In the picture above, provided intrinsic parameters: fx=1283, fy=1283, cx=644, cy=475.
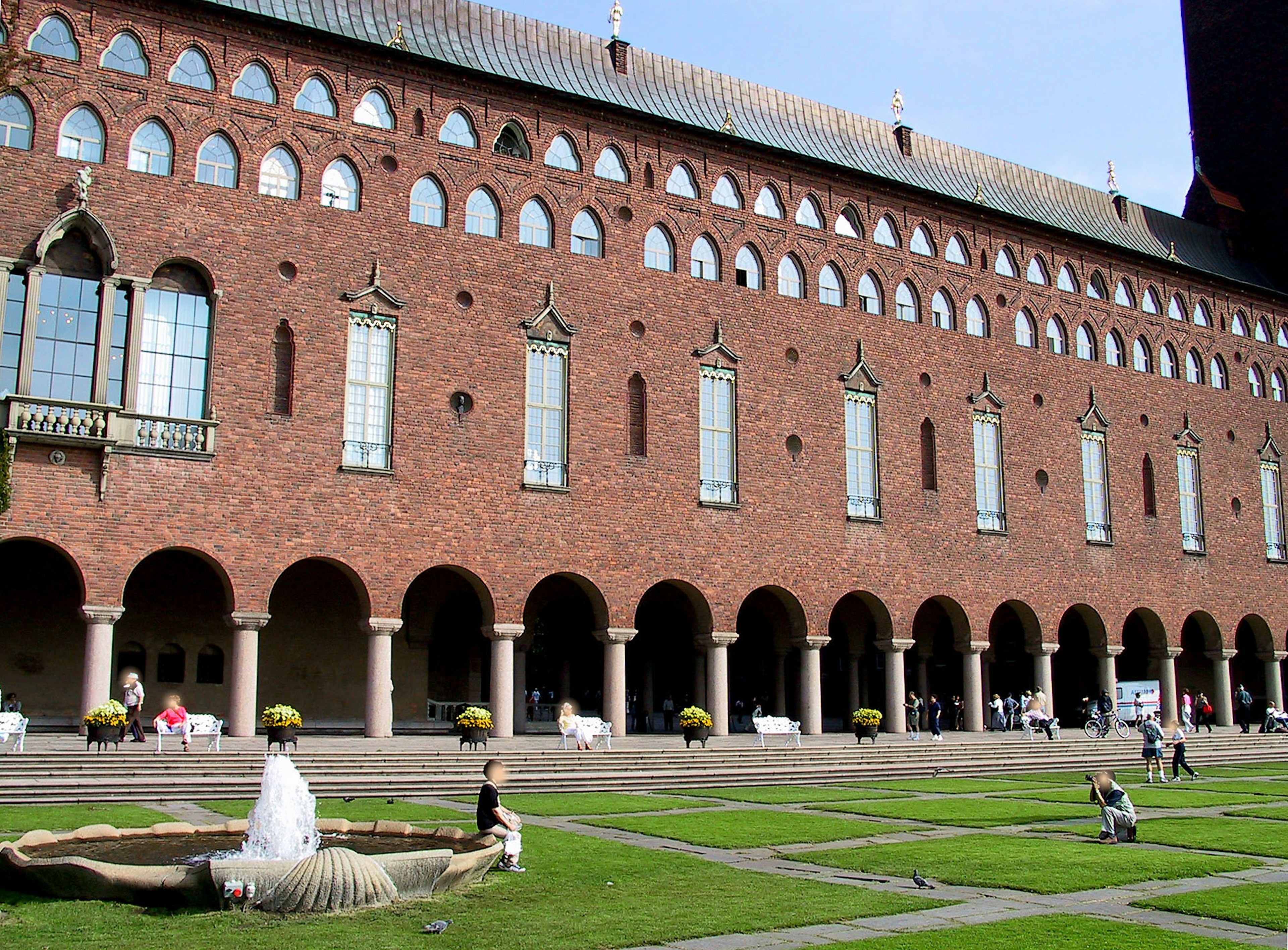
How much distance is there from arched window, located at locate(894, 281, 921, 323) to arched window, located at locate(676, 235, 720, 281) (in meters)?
5.80

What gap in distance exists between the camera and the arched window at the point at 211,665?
27188 millimetres

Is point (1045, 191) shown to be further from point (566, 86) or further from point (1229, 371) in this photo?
point (566, 86)

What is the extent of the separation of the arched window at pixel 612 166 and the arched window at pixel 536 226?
182cm

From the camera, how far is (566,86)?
30000 mm

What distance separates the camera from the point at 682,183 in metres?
31.5

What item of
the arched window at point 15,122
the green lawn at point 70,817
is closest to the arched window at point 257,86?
the arched window at point 15,122

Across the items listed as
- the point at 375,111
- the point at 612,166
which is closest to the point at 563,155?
the point at 612,166

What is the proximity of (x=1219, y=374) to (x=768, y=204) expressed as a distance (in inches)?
732

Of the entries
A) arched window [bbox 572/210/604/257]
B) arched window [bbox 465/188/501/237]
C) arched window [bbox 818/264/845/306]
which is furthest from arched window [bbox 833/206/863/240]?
arched window [bbox 465/188/501/237]

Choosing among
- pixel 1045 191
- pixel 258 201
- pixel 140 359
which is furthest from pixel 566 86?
pixel 1045 191

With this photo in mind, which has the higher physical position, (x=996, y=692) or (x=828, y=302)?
(x=828, y=302)

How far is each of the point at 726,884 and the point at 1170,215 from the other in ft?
128

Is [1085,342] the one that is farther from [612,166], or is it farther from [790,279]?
[612,166]

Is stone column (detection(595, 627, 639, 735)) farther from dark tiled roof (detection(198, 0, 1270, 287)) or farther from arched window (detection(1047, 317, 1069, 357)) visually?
arched window (detection(1047, 317, 1069, 357))
